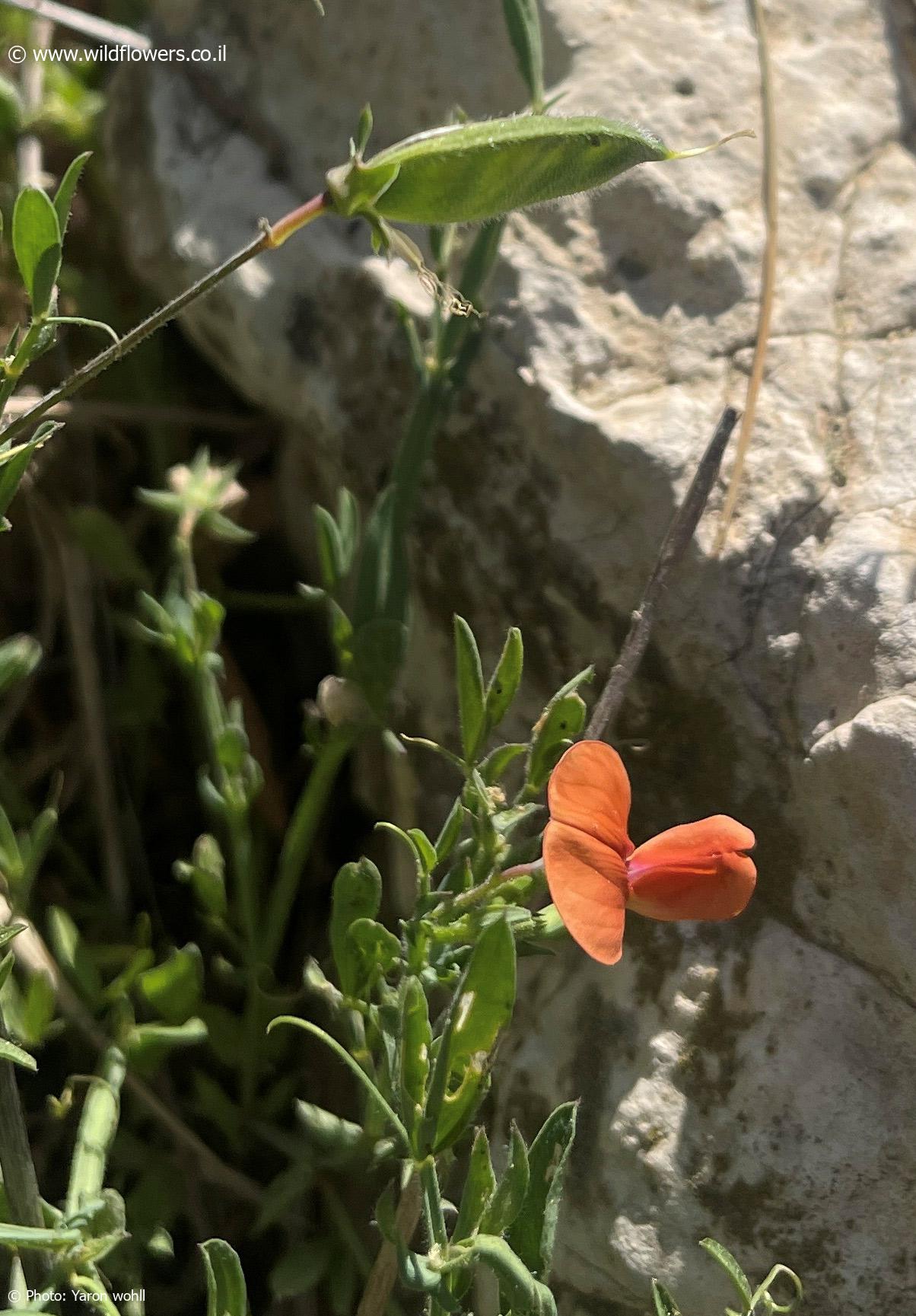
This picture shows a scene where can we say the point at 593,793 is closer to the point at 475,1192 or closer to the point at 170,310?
the point at 475,1192

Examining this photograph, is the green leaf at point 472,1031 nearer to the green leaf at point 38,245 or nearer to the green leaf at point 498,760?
the green leaf at point 498,760

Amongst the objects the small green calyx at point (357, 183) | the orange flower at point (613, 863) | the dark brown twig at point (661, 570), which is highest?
the small green calyx at point (357, 183)

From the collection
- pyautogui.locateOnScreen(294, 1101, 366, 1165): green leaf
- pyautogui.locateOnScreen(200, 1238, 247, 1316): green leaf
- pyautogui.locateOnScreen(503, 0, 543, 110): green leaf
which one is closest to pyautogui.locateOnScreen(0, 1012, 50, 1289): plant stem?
pyautogui.locateOnScreen(200, 1238, 247, 1316): green leaf

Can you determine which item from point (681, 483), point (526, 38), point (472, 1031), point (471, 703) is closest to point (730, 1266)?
point (472, 1031)

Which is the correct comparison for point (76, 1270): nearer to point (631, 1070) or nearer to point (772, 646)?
point (631, 1070)

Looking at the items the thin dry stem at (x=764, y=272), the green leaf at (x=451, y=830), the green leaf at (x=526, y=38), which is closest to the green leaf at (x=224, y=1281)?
the green leaf at (x=451, y=830)
